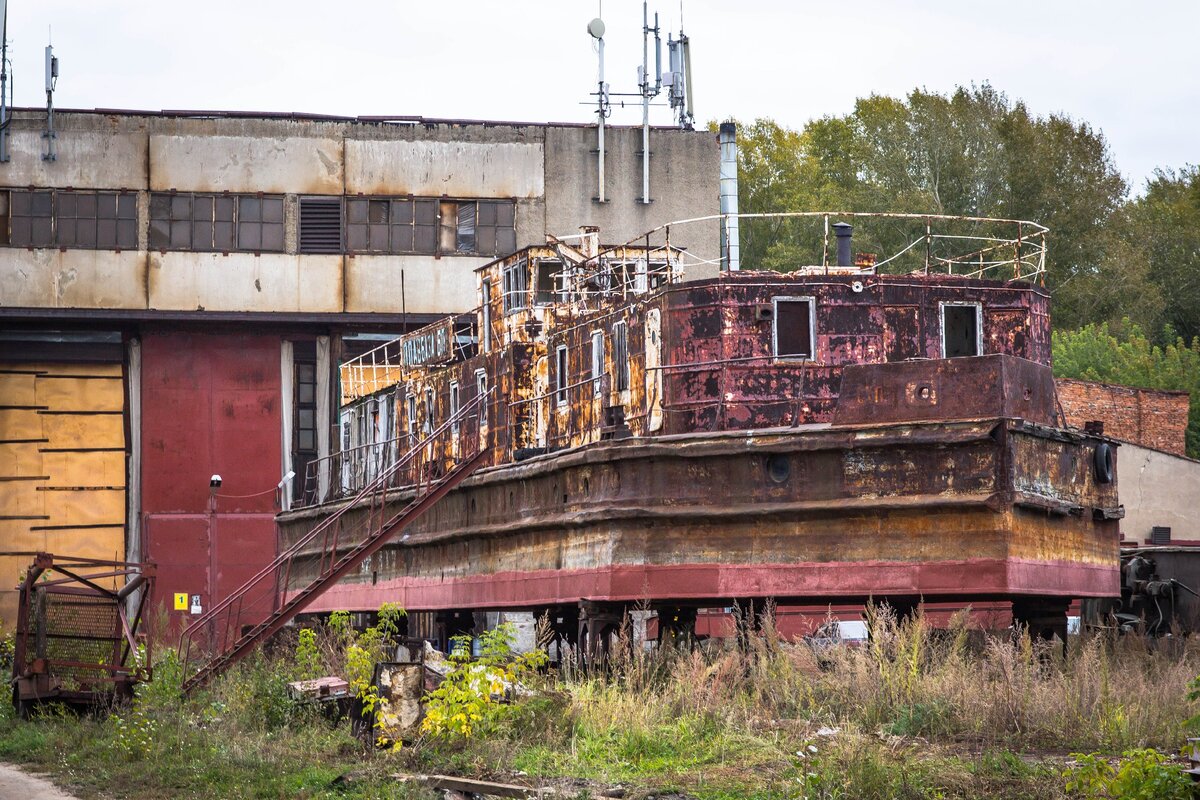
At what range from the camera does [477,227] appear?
1412 inches

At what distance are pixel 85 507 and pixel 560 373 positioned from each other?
16.8 m

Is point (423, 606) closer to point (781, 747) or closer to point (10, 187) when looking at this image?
point (781, 747)

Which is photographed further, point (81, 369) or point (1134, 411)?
point (1134, 411)

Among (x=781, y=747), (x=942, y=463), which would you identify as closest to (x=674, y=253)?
(x=942, y=463)

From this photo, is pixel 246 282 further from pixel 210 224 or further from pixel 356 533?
pixel 356 533

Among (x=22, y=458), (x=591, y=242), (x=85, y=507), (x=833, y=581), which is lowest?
(x=833, y=581)

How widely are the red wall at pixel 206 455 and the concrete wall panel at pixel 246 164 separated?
10.5ft

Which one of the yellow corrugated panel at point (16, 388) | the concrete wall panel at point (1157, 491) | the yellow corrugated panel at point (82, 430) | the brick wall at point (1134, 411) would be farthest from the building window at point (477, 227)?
the concrete wall panel at point (1157, 491)

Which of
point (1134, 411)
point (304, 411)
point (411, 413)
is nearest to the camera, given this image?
point (411, 413)

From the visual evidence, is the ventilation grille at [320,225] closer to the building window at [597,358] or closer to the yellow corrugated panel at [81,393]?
the yellow corrugated panel at [81,393]

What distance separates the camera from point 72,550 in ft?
115

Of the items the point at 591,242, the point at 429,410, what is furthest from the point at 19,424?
the point at 591,242

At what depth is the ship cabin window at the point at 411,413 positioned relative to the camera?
27156 mm

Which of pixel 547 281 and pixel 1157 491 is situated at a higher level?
pixel 547 281
